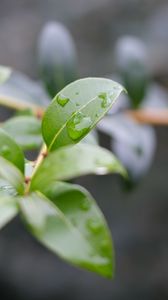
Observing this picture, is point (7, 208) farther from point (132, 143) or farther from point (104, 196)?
point (104, 196)

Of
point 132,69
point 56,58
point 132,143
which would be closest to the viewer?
point 132,143

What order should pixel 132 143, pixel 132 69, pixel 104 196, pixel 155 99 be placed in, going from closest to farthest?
pixel 132 143, pixel 132 69, pixel 155 99, pixel 104 196

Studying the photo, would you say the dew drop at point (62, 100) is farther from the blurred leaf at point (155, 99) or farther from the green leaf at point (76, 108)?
the blurred leaf at point (155, 99)

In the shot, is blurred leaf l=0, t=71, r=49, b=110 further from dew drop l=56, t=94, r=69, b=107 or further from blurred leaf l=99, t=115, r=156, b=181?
dew drop l=56, t=94, r=69, b=107

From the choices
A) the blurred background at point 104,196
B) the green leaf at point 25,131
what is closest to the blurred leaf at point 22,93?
the green leaf at point 25,131

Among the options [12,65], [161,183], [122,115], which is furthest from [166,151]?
[122,115]

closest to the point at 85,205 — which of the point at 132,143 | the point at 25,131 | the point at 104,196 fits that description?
the point at 25,131

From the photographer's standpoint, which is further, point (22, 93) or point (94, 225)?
point (22, 93)

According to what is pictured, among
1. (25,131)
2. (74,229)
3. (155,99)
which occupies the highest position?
(74,229)
